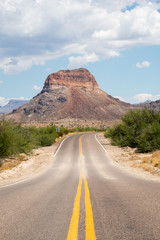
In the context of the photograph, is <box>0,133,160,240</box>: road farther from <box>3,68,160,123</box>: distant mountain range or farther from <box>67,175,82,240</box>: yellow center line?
<box>3,68,160,123</box>: distant mountain range

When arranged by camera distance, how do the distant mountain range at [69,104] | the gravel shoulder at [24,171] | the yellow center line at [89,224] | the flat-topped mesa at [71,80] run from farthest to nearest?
the flat-topped mesa at [71,80]
the distant mountain range at [69,104]
the gravel shoulder at [24,171]
the yellow center line at [89,224]

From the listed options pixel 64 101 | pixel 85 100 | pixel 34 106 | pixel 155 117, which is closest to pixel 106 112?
pixel 85 100

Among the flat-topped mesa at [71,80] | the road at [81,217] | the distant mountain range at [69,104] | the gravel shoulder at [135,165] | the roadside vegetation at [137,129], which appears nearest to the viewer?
the road at [81,217]

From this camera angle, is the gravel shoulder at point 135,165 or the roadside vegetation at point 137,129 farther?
the roadside vegetation at point 137,129

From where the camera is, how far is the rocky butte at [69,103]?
154625 millimetres

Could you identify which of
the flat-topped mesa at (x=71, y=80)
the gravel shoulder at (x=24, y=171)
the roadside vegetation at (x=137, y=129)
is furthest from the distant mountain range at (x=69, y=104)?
the gravel shoulder at (x=24, y=171)

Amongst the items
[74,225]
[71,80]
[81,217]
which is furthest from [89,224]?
[71,80]

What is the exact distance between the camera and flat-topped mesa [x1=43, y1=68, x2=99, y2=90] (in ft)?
595

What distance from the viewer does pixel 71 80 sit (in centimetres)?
18700

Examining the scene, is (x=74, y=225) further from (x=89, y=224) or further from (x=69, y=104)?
(x=69, y=104)

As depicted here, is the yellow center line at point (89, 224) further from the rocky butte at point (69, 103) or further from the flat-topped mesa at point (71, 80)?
the flat-topped mesa at point (71, 80)

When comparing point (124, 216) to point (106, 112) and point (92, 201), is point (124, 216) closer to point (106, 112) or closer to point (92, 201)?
point (92, 201)

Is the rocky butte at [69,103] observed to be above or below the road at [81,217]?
above

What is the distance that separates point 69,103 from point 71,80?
3252 cm
